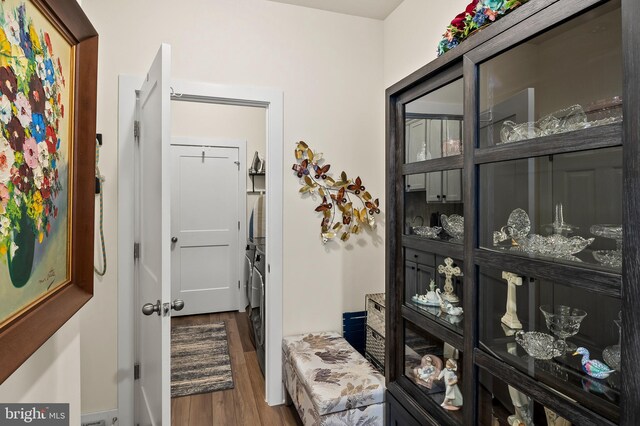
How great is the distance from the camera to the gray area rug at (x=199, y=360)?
258 centimetres

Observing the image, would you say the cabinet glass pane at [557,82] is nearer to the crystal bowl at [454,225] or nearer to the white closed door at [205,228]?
the crystal bowl at [454,225]

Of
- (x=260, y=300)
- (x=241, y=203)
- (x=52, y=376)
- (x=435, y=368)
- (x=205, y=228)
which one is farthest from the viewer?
(x=241, y=203)

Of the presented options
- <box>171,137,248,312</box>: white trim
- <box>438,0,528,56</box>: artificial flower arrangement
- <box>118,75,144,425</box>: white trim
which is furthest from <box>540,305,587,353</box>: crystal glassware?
<box>171,137,248,312</box>: white trim

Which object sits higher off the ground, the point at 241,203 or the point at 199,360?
the point at 241,203

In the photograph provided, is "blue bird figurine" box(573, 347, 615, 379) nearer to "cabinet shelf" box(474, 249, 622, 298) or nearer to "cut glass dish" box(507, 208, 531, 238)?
"cabinet shelf" box(474, 249, 622, 298)

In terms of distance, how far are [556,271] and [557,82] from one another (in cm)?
61

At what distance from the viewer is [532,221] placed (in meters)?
1.10

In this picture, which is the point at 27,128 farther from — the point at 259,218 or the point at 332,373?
the point at 259,218

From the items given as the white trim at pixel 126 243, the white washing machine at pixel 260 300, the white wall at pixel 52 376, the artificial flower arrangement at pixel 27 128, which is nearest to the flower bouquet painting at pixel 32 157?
the artificial flower arrangement at pixel 27 128

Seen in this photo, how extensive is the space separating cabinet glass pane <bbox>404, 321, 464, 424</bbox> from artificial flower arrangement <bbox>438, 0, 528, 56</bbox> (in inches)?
46.4

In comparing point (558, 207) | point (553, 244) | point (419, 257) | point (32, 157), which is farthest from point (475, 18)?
point (32, 157)

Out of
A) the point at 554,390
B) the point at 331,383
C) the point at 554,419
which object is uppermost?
the point at 554,390

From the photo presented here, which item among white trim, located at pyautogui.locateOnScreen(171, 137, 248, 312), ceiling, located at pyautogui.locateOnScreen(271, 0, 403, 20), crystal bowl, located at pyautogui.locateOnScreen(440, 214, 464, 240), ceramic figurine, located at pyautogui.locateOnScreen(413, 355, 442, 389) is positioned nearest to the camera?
crystal bowl, located at pyautogui.locateOnScreen(440, 214, 464, 240)

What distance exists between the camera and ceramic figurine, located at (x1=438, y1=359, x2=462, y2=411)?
1324 mm
